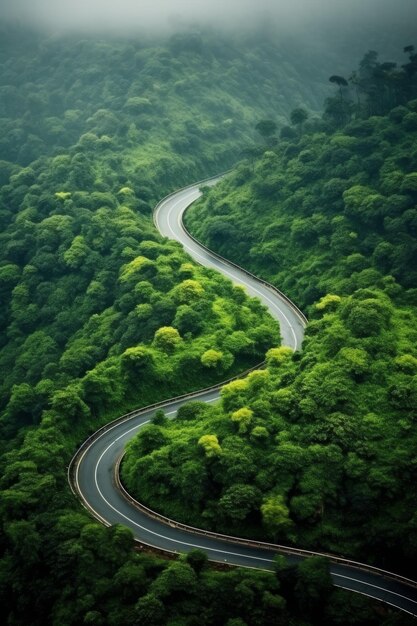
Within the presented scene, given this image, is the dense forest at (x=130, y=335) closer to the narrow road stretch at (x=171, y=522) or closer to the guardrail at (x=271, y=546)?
the guardrail at (x=271, y=546)

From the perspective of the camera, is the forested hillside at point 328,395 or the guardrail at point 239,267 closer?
the forested hillside at point 328,395

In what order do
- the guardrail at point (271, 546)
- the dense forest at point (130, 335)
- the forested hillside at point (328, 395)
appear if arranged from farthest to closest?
the forested hillside at point (328, 395) → the guardrail at point (271, 546) → the dense forest at point (130, 335)

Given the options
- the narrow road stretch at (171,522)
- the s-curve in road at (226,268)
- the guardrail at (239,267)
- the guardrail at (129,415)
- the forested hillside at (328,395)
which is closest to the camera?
the narrow road stretch at (171,522)

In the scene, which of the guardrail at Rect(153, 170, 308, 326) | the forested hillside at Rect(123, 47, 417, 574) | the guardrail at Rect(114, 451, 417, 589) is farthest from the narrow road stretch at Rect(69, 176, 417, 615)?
the forested hillside at Rect(123, 47, 417, 574)

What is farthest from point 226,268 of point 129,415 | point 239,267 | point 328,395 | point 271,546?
point 271,546

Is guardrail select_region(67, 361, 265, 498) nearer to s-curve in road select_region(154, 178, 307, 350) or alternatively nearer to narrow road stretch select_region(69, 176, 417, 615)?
narrow road stretch select_region(69, 176, 417, 615)

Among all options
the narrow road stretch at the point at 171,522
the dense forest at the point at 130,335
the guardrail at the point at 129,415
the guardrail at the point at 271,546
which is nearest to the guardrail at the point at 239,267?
the narrow road stretch at the point at 171,522

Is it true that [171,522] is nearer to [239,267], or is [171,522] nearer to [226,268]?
[226,268]
